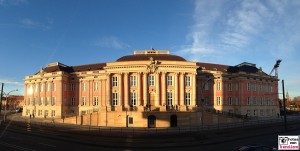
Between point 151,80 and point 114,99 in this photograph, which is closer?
point 151,80

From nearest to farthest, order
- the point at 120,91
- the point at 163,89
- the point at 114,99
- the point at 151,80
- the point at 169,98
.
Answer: the point at 163,89 → the point at 169,98 → the point at 120,91 → the point at 151,80 → the point at 114,99

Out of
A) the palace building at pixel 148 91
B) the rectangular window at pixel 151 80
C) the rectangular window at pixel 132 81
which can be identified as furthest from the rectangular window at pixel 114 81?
the rectangular window at pixel 151 80

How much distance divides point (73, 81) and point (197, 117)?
137ft

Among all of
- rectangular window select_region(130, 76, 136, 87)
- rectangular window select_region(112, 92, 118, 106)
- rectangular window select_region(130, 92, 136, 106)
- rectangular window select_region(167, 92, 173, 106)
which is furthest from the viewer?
rectangular window select_region(112, 92, 118, 106)

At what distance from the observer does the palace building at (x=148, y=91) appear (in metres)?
57.6

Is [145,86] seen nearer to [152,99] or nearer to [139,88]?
[139,88]

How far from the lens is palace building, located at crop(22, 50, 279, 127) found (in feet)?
189

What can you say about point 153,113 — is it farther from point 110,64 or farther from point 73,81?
point 73,81

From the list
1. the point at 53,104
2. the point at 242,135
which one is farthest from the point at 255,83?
the point at 53,104

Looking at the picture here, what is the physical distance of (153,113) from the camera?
5462 cm

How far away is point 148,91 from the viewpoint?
2427 inches

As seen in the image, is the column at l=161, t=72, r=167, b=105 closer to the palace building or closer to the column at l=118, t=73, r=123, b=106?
the palace building

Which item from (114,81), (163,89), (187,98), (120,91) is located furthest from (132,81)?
(187,98)
